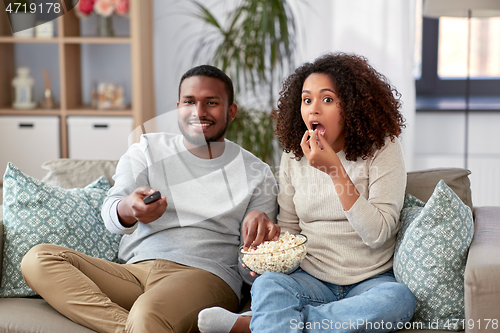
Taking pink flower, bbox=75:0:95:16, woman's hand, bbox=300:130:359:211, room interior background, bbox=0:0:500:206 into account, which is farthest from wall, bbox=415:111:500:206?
pink flower, bbox=75:0:95:16

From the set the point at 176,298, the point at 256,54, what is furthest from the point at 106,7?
the point at 176,298

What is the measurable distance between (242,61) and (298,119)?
1.30 metres

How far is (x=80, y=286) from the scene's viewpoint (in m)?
1.33

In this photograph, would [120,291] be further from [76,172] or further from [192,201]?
[76,172]

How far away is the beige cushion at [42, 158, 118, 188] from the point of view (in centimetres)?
183

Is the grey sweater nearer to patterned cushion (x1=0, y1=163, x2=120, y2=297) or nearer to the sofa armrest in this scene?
patterned cushion (x1=0, y1=163, x2=120, y2=297)

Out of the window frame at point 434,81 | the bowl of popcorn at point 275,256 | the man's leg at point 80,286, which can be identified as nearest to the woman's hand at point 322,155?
the bowl of popcorn at point 275,256

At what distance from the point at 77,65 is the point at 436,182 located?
2.61 meters

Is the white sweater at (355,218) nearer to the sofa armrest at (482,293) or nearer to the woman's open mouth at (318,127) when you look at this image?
the woman's open mouth at (318,127)

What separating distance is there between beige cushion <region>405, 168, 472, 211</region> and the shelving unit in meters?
1.96

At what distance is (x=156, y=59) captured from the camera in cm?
346

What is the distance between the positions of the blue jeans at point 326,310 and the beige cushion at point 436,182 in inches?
18.2

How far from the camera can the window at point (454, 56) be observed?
3.47 metres

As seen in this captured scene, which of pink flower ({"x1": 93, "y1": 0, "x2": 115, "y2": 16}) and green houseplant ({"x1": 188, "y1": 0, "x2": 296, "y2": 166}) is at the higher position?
pink flower ({"x1": 93, "y1": 0, "x2": 115, "y2": 16})
